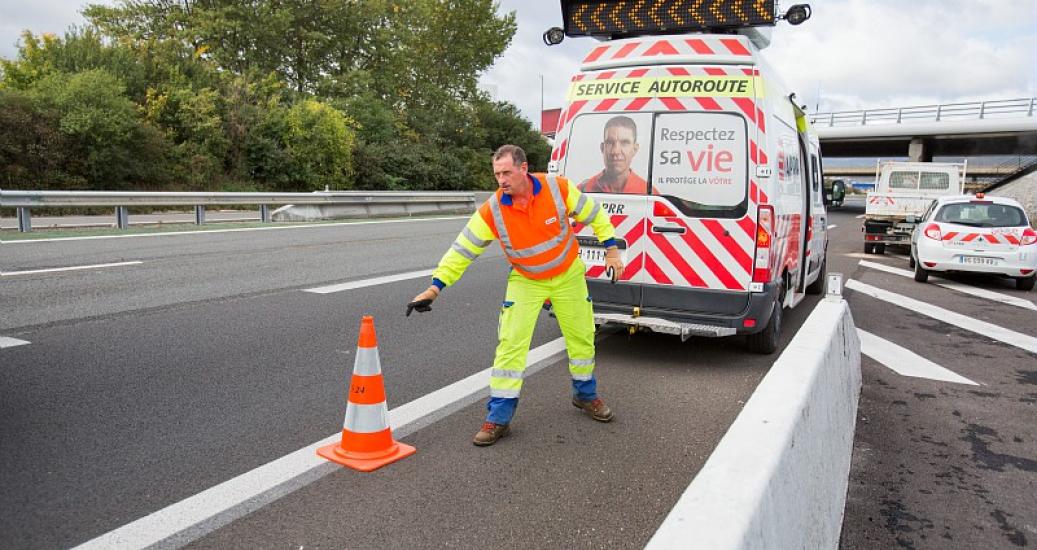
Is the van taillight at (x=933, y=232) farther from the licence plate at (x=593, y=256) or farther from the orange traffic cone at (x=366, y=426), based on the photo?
the orange traffic cone at (x=366, y=426)

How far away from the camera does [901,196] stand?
2020 centimetres

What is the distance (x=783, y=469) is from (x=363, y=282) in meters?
7.78

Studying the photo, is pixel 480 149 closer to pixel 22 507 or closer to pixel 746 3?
pixel 746 3

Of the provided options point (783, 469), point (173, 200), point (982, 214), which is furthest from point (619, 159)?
point (173, 200)

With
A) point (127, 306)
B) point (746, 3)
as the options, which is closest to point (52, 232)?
point (127, 306)

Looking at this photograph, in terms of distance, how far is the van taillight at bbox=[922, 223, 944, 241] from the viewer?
12.4 metres

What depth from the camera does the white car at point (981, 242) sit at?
469 inches

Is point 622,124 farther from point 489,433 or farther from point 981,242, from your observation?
point 981,242

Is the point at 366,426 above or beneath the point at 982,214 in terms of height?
beneath

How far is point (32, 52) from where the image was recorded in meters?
24.7

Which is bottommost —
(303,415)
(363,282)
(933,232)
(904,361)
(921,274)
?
(904,361)

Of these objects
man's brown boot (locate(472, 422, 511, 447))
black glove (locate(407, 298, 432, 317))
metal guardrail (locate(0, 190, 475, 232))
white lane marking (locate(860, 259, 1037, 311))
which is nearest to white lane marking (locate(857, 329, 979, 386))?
man's brown boot (locate(472, 422, 511, 447))

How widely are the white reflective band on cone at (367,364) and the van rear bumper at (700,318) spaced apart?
8.79 ft

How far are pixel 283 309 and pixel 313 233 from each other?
7.62 meters
